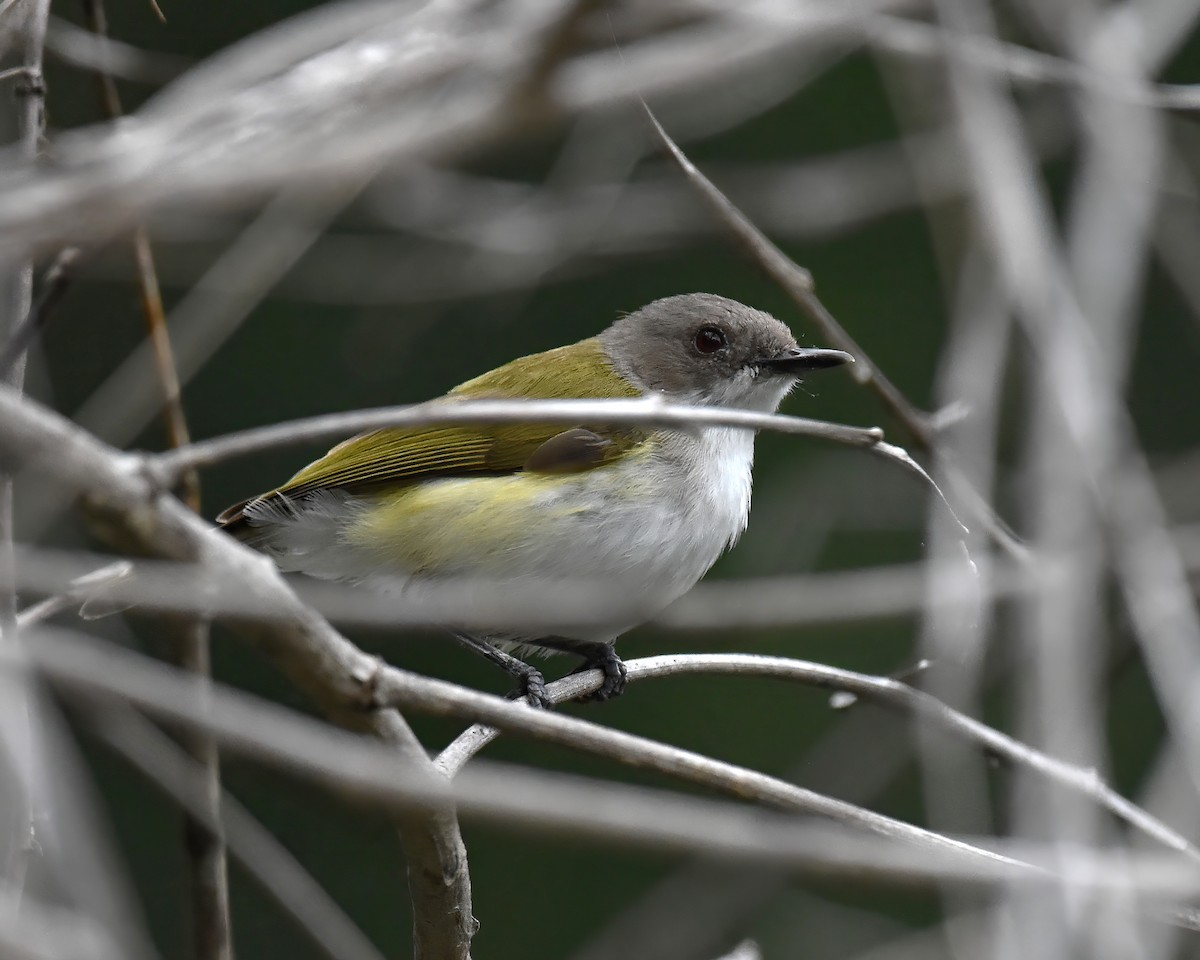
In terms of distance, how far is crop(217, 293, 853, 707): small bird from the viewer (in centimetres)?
354

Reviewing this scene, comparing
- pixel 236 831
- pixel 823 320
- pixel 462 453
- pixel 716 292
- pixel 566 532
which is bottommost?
pixel 716 292

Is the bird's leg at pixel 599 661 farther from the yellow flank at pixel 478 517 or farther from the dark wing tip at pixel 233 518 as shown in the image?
the dark wing tip at pixel 233 518

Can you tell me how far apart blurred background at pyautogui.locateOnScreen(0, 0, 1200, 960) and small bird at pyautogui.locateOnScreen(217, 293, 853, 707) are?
Result: 0.35 m

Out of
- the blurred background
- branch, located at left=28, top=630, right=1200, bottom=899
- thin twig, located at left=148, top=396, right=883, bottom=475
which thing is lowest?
the blurred background

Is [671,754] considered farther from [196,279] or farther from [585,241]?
[196,279]

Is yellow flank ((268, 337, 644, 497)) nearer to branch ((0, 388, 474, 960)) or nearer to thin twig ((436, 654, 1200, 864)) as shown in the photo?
thin twig ((436, 654, 1200, 864))

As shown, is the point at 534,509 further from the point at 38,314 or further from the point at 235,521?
the point at 38,314

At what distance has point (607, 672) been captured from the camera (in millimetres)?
3396

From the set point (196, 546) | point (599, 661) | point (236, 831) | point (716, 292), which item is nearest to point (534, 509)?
point (599, 661)

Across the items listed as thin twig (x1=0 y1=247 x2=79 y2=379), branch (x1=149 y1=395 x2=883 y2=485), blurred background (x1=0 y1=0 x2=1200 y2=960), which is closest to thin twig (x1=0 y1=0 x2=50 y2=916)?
thin twig (x1=0 y1=247 x2=79 y2=379)

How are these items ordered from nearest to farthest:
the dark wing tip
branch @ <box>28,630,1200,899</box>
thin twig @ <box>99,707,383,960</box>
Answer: branch @ <box>28,630,1200,899</box> < thin twig @ <box>99,707,383,960</box> < the dark wing tip

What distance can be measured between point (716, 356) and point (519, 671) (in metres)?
1.23

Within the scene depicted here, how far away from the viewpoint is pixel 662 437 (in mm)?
3691

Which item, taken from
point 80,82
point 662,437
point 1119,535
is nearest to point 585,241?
point 662,437
